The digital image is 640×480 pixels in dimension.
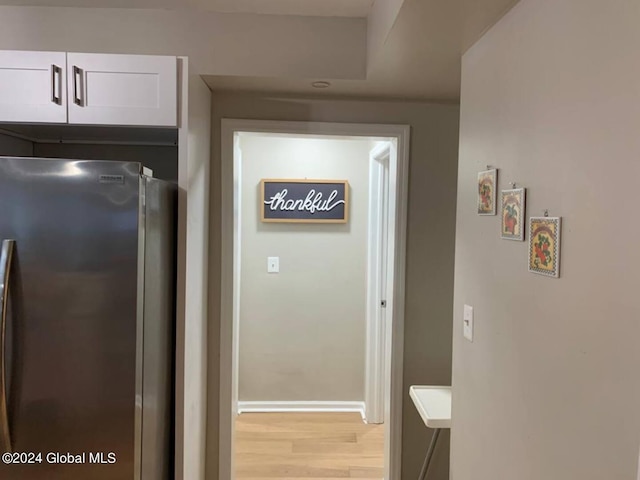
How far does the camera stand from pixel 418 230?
2357 millimetres

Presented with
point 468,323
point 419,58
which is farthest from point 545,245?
point 419,58

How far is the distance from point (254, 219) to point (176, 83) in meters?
1.73

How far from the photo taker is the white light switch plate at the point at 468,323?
149 cm

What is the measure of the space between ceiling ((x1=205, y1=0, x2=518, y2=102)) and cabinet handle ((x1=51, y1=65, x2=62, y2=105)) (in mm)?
608

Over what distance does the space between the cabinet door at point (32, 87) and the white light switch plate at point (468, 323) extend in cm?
168

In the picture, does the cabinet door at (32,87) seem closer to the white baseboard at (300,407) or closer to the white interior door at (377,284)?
the white interior door at (377,284)

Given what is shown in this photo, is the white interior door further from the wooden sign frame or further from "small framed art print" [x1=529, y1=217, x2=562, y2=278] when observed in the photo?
"small framed art print" [x1=529, y1=217, x2=562, y2=278]

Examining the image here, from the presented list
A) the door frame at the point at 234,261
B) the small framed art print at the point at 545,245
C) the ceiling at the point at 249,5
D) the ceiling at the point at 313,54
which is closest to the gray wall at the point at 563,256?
the small framed art print at the point at 545,245

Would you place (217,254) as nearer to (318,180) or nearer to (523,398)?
(318,180)

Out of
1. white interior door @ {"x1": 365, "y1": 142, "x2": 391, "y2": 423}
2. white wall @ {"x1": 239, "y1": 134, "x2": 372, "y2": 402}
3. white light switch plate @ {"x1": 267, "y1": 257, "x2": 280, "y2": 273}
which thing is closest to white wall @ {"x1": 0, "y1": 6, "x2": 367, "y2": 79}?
white interior door @ {"x1": 365, "y1": 142, "x2": 391, "y2": 423}

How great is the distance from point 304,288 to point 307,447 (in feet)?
3.70

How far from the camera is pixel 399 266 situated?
2.35 meters

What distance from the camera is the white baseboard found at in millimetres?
3523

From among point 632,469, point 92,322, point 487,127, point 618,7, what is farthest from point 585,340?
point 92,322
